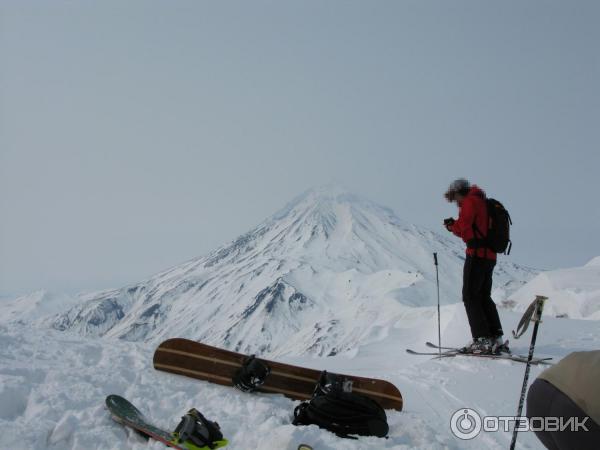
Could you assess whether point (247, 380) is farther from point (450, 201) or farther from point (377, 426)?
point (450, 201)

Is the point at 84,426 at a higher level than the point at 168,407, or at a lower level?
lower

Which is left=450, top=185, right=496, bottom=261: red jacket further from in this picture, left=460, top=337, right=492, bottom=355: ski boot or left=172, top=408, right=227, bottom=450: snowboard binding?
left=172, top=408, right=227, bottom=450: snowboard binding

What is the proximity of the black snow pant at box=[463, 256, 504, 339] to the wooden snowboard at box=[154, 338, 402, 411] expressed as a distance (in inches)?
104

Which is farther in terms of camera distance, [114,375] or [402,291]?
[402,291]

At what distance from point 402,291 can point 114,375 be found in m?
102

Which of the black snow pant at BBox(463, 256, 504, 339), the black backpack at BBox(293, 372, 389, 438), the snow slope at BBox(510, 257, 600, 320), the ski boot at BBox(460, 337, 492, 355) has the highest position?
the snow slope at BBox(510, 257, 600, 320)

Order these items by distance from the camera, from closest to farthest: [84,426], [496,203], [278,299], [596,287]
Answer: [84,426] < [496,203] < [596,287] < [278,299]

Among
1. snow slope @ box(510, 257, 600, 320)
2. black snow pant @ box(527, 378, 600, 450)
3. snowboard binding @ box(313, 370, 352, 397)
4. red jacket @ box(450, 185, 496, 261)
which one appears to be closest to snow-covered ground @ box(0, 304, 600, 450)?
snowboard binding @ box(313, 370, 352, 397)

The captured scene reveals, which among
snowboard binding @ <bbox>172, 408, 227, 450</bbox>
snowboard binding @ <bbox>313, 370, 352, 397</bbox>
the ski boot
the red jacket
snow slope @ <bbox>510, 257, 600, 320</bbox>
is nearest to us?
snowboard binding @ <bbox>172, 408, 227, 450</bbox>

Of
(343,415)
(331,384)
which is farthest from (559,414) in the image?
(331,384)

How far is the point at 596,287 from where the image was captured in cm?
2111

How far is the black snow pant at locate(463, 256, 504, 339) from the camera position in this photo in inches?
289

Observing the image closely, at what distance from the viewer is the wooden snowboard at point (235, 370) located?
5.38m

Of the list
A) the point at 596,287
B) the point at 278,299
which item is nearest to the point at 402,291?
the point at 596,287
